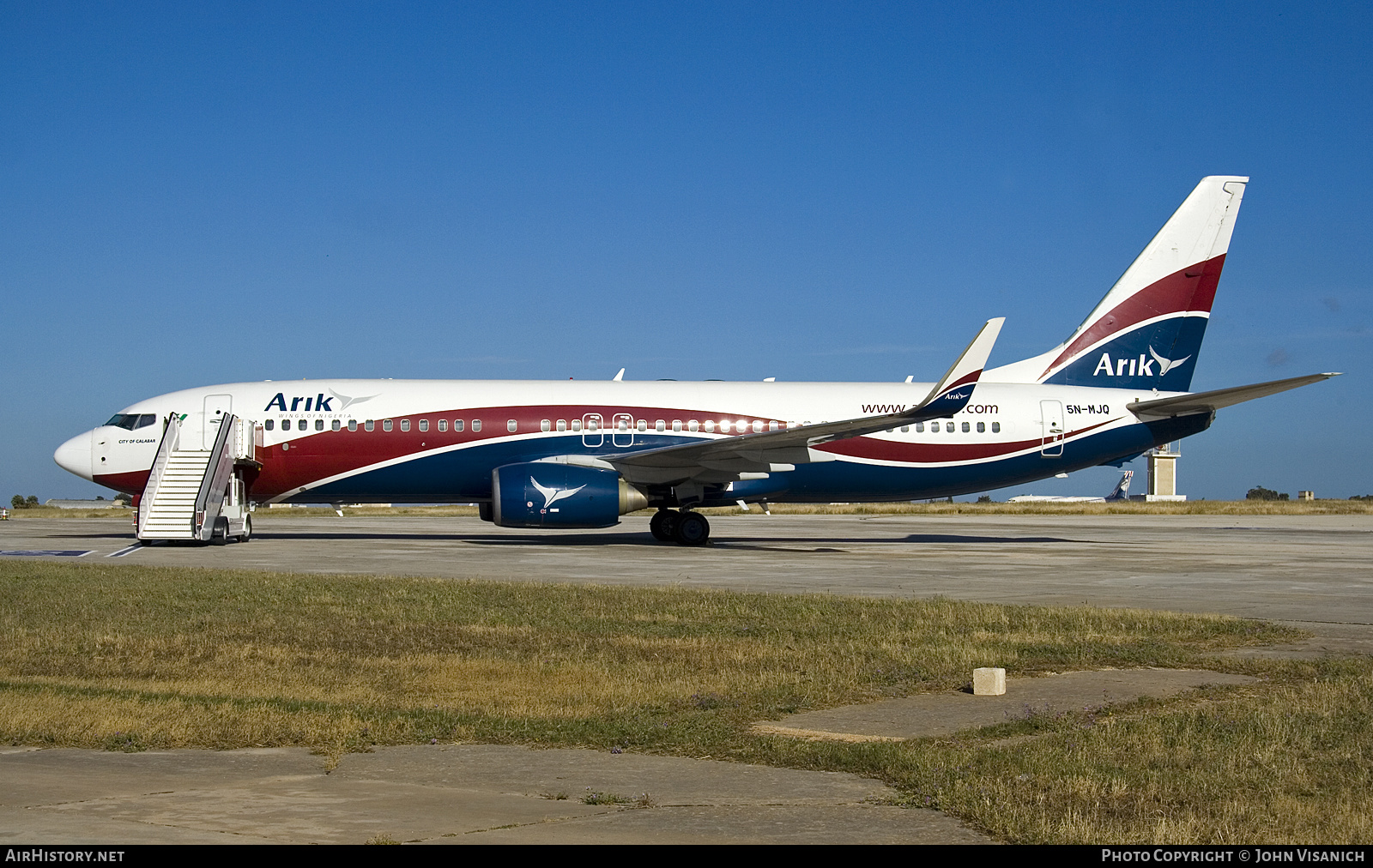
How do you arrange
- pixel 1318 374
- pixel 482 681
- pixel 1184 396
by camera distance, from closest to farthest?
1. pixel 482 681
2. pixel 1318 374
3. pixel 1184 396

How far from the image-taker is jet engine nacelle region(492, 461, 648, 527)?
1036 inches

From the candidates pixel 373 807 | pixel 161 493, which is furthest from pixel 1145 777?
pixel 161 493

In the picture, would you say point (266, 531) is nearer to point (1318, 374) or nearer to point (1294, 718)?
point (1318, 374)

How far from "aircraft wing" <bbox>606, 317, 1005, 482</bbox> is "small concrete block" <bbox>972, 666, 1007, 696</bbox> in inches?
617

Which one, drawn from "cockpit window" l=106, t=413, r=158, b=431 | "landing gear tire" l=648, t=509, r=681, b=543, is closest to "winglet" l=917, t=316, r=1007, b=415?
"landing gear tire" l=648, t=509, r=681, b=543

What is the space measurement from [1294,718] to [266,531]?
30104mm

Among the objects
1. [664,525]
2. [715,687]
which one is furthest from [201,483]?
[715,687]

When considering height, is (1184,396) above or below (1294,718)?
above

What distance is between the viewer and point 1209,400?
28703 mm

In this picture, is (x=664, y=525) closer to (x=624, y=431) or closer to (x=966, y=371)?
(x=624, y=431)

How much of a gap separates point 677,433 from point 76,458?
533 inches

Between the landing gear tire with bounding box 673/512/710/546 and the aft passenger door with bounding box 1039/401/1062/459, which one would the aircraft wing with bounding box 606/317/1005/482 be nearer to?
the landing gear tire with bounding box 673/512/710/546

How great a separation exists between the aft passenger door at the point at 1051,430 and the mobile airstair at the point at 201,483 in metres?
18.5
